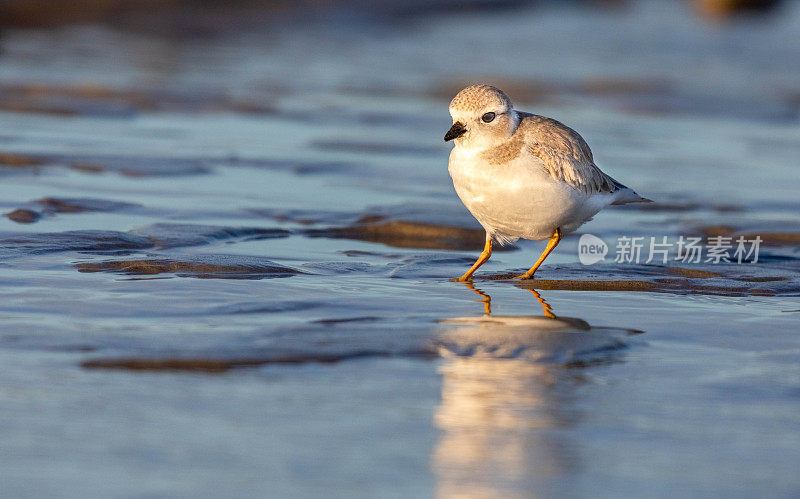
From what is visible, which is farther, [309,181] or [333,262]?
[309,181]

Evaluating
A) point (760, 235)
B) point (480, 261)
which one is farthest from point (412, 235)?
point (760, 235)

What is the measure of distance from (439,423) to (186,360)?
0.90 metres

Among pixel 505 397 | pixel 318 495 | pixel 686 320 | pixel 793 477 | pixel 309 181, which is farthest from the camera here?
pixel 309 181

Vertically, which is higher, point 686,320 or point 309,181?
point 309,181

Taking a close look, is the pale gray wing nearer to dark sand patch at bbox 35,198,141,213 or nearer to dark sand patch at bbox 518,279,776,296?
dark sand patch at bbox 518,279,776,296

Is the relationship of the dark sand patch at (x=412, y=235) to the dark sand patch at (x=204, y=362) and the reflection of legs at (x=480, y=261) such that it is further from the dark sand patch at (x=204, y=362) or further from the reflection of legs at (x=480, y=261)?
the dark sand patch at (x=204, y=362)

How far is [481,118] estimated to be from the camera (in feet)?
16.5

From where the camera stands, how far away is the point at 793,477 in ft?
9.02

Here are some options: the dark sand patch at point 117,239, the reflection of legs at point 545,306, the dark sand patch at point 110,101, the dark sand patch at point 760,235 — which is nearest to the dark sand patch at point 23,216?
Answer: the dark sand patch at point 117,239

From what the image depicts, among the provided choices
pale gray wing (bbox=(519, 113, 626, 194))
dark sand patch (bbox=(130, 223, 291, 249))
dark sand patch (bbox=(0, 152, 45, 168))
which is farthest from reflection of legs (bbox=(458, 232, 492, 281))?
dark sand patch (bbox=(0, 152, 45, 168))

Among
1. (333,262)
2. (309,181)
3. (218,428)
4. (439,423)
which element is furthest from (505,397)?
(309,181)

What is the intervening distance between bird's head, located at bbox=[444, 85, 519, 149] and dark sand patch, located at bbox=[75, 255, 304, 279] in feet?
3.18

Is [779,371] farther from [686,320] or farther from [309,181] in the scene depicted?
[309,181]

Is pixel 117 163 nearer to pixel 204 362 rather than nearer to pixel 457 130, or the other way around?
pixel 457 130
